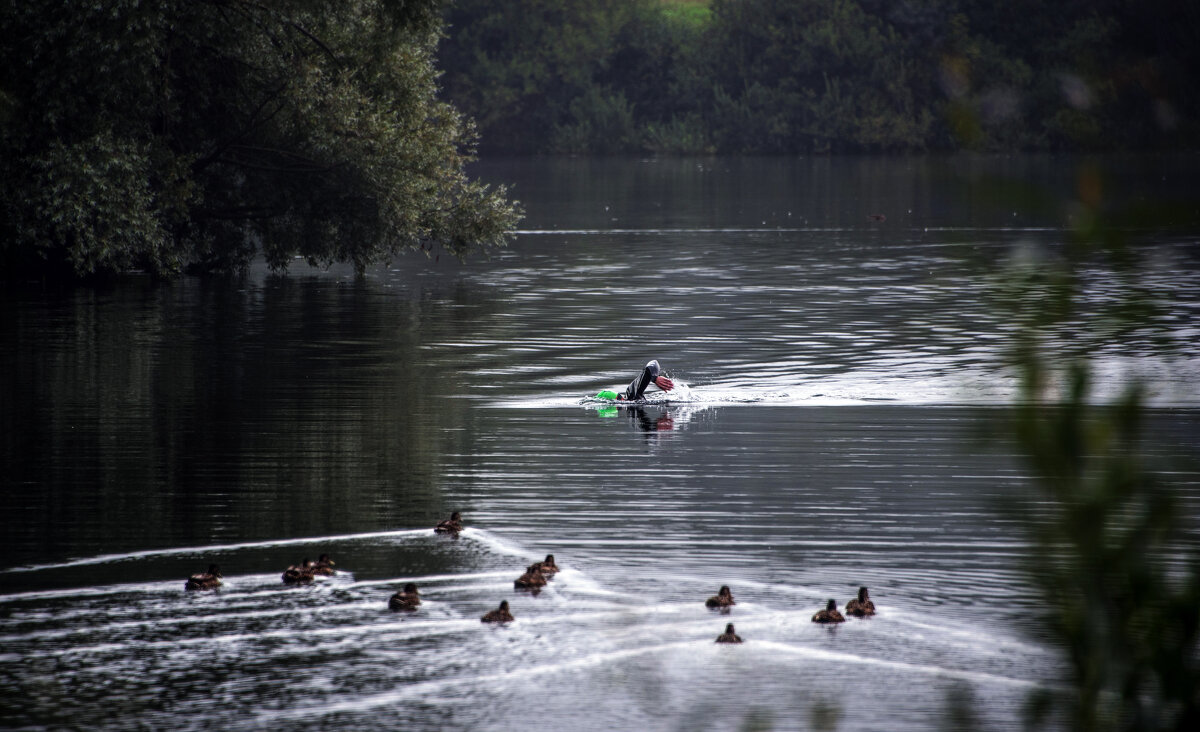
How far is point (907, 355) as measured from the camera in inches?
1239

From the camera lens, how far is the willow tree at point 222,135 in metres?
41.1

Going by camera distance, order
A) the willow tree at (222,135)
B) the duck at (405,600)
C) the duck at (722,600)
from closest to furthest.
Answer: the duck at (722,600) < the duck at (405,600) < the willow tree at (222,135)

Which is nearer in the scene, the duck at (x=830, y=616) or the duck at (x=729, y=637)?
the duck at (x=729, y=637)

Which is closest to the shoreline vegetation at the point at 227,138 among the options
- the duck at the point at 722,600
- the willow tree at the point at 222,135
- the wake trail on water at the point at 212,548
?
the willow tree at the point at 222,135

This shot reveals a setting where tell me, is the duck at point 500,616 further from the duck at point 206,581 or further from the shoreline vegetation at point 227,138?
the shoreline vegetation at point 227,138

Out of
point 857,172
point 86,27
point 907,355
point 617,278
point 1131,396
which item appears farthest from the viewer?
point 857,172

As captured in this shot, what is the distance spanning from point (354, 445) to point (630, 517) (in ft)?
20.0

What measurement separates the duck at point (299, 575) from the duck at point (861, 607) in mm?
5132

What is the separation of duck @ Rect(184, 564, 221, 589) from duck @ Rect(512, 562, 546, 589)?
285 centimetres

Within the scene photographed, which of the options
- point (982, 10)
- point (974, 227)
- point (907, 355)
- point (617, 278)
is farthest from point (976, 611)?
point (982, 10)

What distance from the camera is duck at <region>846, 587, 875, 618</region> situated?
523 inches

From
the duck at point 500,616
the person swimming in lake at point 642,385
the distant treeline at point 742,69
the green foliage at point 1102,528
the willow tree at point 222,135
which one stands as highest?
the distant treeline at point 742,69

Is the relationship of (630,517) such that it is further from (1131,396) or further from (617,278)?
(617,278)

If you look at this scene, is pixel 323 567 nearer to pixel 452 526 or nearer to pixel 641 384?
pixel 452 526
